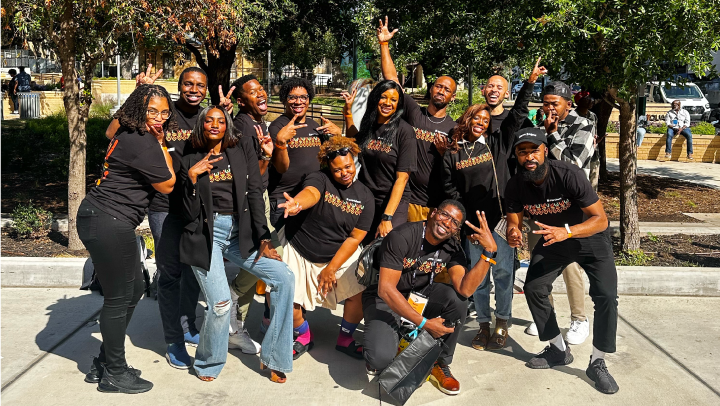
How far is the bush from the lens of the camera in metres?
7.72

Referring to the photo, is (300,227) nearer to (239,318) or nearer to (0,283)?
(239,318)

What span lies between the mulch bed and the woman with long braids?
554cm

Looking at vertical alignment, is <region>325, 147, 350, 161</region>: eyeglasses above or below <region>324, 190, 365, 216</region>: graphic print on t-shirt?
above

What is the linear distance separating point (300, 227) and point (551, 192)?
1676mm

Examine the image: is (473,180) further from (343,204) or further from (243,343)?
(243,343)

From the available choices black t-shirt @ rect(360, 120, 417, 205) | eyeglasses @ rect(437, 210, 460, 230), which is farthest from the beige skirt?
eyeglasses @ rect(437, 210, 460, 230)

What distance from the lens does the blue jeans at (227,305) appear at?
4.42 metres

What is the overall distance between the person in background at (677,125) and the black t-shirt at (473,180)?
38.9ft

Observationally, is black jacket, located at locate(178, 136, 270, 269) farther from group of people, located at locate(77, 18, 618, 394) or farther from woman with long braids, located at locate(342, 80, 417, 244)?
woman with long braids, located at locate(342, 80, 417, 244)

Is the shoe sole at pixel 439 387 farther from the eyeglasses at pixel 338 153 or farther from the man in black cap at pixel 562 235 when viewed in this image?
the eyeglasses at pixel 338 153

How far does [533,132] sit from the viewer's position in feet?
15.0

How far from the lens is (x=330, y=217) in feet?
15.7

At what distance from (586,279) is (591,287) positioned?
1843mm

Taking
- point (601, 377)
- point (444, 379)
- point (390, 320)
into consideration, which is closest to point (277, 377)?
point (390, 320)
